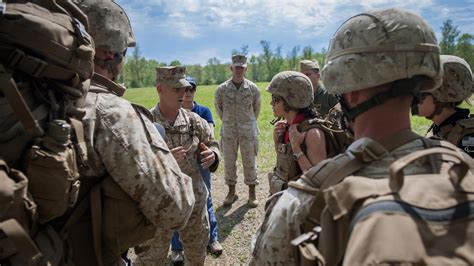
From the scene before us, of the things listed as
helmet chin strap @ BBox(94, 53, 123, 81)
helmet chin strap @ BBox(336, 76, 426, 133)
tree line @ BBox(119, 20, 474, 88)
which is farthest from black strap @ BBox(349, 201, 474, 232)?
tree line @ BBox(119, 20, 474, 88)

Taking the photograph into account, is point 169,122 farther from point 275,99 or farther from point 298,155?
point 298,155

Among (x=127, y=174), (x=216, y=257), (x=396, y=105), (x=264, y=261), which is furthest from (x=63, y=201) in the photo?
(x=216, y=257)

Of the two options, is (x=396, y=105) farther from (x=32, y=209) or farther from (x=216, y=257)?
(x=216, y=257)

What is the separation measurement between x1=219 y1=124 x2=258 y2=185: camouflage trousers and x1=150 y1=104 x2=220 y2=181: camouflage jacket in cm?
308

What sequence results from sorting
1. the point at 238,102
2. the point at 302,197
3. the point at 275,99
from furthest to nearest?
the point at 238,102 → the point at 275,99 → the point at 302,197

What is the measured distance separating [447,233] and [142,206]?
1591mm

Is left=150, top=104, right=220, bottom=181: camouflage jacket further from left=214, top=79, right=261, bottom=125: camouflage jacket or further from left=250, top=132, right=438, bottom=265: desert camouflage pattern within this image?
left=214, top=79, right=261, bottom=125: camouflage jacket

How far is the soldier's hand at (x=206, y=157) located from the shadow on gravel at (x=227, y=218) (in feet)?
6.78

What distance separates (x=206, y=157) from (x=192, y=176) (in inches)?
10.9

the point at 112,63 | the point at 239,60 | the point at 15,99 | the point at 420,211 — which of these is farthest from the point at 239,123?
the point at 420,211

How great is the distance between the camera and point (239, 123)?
25.5ft

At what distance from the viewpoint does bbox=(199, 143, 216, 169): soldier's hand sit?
4.27 meters

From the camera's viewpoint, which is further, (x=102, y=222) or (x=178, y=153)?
(x=178, y=153)

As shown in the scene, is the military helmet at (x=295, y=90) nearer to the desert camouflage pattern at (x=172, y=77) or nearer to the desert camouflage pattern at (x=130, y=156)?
the desert camouflage pattern at (x=172, y=77)
